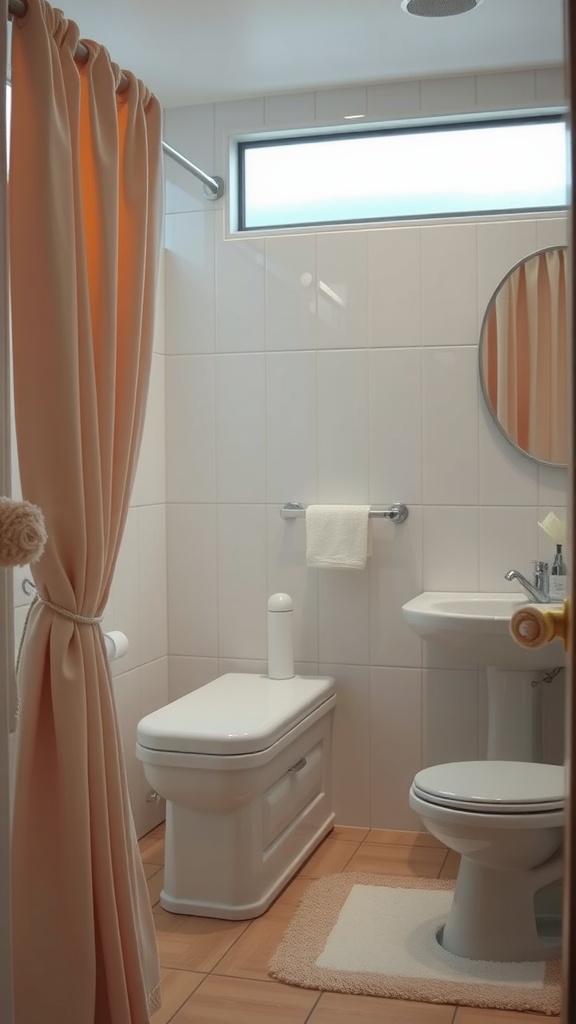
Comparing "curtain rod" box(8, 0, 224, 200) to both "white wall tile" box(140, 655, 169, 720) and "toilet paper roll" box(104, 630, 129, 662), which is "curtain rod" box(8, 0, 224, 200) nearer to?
"toilet paper roll" box(104, 630, 129, 662)

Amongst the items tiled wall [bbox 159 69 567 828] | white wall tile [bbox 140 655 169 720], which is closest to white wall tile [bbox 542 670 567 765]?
tiled wall [bbox 159 69 567 828]

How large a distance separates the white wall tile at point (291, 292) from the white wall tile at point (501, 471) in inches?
25.3

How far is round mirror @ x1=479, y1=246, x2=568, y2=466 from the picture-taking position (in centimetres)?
314

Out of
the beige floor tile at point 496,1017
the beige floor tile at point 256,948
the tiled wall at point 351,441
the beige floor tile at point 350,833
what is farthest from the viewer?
the beige floor tile at point 350,833

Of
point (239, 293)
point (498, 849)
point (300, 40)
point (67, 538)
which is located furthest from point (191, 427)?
point (498, 849)

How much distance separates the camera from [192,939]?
265 cm

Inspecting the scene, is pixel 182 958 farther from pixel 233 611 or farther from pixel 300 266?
pixel 300 266

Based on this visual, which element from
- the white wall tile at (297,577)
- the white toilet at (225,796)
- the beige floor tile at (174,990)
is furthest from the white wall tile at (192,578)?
the beige floor tile at (174,990)

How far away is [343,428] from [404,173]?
0.85 meters

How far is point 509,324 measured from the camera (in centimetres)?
321

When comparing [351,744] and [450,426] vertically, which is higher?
[450,426]

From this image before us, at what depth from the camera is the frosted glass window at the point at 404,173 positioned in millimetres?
3271

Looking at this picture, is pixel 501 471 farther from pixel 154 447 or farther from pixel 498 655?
pixel 154 447

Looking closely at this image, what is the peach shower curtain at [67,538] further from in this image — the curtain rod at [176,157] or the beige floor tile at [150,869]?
the beige floor tile at [150,869]
